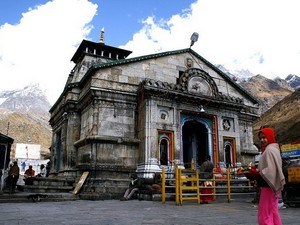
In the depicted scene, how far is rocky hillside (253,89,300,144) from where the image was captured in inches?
1922

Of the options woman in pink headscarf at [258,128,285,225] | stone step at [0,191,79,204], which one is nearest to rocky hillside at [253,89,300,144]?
stone step at [0,191,79,204]

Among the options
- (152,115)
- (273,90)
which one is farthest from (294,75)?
(152,115)

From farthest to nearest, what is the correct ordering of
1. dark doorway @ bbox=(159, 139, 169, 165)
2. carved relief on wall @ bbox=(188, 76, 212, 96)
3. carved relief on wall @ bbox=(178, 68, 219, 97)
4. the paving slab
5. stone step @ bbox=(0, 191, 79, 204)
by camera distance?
carved relief on wall @ bbox=(188, 76, 212, 96) < carved relief on wall @ bbox=(178, 68, 219, 97) < dark doorway @ bbox=(159, 139, 169, 165) < stone step @ bbox=(0, 191, 79, 204) < the paving slab

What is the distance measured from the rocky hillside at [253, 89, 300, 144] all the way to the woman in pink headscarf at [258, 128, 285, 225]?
147ft

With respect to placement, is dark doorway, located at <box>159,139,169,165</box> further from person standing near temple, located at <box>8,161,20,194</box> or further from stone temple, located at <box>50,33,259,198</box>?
person standing near temple, located at <box>8,161,20,194</box>

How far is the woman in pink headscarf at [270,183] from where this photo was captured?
4555 mm

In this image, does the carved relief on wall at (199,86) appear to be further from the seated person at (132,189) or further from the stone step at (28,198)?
the stone step at (28,198)

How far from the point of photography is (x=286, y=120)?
57469 mm

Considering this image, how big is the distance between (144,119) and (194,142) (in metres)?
5.19

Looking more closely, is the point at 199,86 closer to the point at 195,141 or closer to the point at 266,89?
→ the point at 195,141

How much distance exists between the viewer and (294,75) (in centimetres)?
15350

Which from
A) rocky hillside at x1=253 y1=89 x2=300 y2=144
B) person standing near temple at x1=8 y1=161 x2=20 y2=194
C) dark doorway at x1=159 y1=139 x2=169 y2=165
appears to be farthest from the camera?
rocky hillside at x1=253 y1=89 x2=300 y2=144

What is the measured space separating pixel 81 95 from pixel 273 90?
105596 mm

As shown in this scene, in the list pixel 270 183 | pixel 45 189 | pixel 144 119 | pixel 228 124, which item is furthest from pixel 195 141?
pixel 270 183
